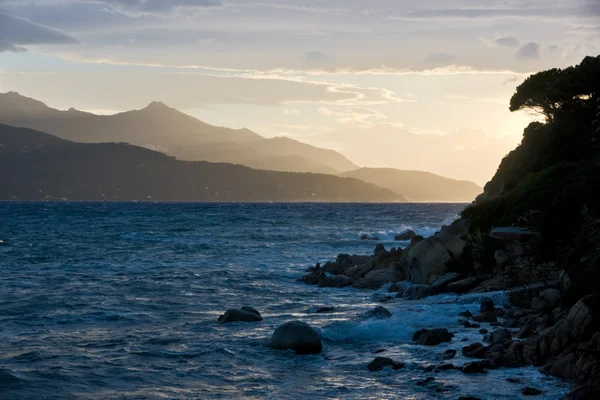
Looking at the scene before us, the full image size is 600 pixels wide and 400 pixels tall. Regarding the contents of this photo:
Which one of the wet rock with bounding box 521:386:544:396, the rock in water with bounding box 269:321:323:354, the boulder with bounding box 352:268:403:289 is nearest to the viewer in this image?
the wet rock with bounding box 521:386:544:396

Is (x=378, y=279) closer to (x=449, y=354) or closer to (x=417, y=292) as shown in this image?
(x=417, y=292)

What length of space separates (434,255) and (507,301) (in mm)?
8378

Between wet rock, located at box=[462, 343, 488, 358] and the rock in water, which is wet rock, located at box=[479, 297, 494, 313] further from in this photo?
the rock in water

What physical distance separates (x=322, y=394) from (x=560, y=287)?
10718 millimetres

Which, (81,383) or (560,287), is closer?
(81,383)

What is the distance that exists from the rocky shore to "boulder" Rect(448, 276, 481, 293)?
4 cm

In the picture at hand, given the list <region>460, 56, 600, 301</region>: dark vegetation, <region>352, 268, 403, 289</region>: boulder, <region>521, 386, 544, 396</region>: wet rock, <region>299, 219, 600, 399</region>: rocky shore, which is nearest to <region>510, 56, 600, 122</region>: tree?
<region>460, 56, 600, 301</region>: dark vegetation

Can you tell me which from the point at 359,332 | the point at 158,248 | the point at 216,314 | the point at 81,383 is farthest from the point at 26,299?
the point at 158,248

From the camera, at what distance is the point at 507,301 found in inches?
938

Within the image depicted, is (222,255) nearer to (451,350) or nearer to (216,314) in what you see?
(216,314)

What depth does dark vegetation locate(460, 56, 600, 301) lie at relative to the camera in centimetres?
2158

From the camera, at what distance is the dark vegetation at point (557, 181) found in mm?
21578

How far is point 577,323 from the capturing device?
52.0 ft

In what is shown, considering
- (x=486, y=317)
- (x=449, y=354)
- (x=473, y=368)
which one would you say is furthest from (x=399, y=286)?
(x=473, y=368)
